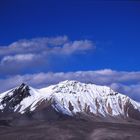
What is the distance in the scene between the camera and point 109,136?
8962cm

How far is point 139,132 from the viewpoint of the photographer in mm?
92625

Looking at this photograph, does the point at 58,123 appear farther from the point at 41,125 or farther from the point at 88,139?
the point at 88,139

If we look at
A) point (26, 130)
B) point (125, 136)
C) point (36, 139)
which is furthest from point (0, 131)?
point (125, 136)

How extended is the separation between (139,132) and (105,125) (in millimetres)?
9959

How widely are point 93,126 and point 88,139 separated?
984 cm

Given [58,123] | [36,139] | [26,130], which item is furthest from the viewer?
[58,123]

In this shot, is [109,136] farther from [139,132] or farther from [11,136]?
[11,136]

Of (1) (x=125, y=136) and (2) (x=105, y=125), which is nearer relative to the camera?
(1) (x=125, y=136)

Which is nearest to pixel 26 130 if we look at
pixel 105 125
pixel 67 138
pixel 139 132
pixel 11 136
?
pixel 11 136

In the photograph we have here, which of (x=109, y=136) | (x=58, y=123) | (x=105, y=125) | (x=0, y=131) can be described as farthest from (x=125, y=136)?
(x=0, y=131)

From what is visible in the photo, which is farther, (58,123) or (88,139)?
(58,123)

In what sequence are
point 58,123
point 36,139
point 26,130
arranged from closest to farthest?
point 36,139 → point 26,130 → point 58,123

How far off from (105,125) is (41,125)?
16310mm

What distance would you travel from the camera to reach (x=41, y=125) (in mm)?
100000
